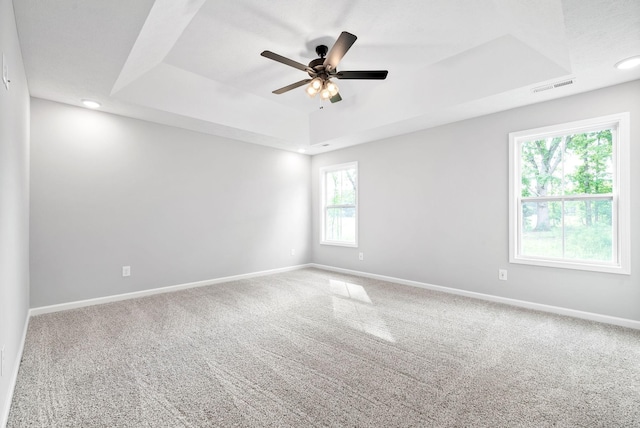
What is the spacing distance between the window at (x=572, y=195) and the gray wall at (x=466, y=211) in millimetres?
82

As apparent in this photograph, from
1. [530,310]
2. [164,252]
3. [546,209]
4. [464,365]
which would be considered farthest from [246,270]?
[546,209]

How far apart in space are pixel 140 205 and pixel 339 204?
11.0 feet

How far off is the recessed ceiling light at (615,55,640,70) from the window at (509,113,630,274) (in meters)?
0.54

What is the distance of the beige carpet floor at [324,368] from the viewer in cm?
164

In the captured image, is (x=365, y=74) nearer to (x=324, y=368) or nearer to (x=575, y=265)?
(x=324, y=368)

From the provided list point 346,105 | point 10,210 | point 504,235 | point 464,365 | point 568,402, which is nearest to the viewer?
point 568,402

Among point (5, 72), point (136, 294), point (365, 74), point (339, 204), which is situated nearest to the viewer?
point (5, 72)

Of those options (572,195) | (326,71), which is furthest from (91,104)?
(572,195)

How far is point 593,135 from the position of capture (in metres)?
3.15

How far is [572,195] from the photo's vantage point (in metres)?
3.24

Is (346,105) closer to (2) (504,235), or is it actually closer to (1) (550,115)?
(1) (550,115)

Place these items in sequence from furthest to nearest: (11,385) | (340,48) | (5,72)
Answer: (340,48)
(11,385)
(5,72)

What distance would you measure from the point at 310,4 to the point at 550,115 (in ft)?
9.47

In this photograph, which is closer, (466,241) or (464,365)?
(464,365)
